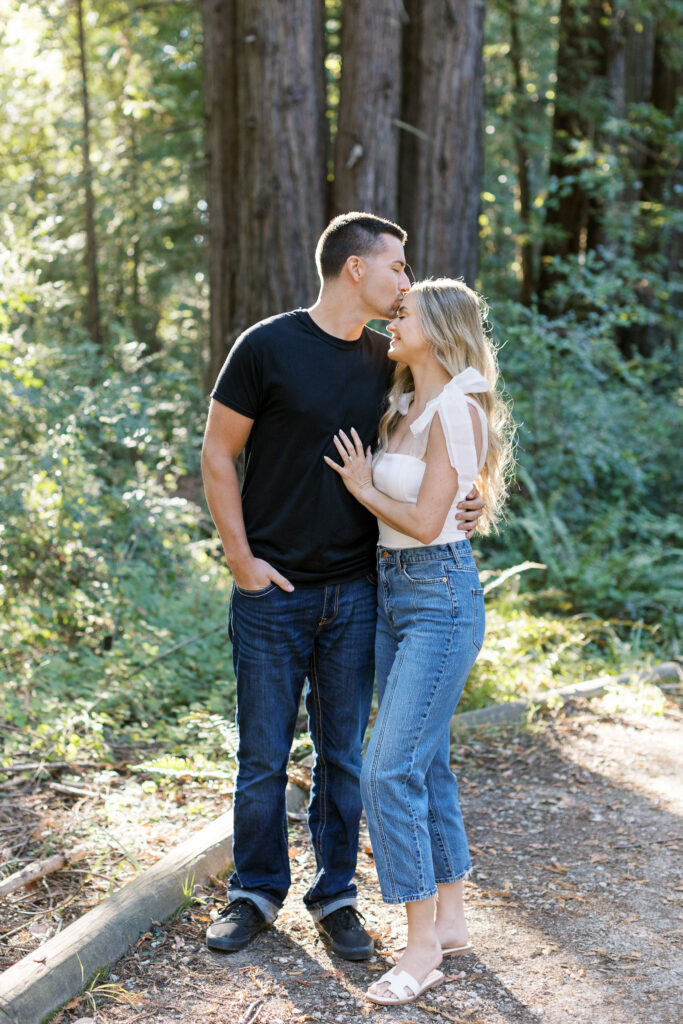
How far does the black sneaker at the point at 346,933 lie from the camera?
10.6ft

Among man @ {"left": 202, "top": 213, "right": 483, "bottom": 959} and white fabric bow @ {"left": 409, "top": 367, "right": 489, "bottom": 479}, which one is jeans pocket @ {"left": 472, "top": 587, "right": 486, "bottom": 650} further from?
white fabric bow @ {"left": 409, "top": 367, "right": 489, "bottom": 479}

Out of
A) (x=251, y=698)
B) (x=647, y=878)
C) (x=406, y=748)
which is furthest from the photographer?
(x=647, y=878)

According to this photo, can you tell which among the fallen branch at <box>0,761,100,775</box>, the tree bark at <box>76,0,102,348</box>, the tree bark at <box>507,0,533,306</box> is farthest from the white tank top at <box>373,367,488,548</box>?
the tree bark at <box>507,0,533,306</box>

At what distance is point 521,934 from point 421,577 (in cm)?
143

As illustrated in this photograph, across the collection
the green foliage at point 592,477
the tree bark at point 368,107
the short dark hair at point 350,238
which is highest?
the tree bark at point 368,107

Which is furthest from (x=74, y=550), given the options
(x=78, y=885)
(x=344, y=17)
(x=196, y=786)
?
(x=344, y=17)

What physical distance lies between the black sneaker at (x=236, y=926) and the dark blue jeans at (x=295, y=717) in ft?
0.11

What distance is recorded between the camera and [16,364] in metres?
5.92

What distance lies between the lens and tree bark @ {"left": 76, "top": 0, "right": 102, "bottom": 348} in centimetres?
1173

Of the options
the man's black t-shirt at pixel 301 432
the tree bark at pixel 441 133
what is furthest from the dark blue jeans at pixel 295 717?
the tree bark at pixel 441 133

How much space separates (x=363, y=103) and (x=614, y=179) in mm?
4623

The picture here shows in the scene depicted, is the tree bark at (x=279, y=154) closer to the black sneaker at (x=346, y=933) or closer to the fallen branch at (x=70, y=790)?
the fallen branch at (x=70, y=790)

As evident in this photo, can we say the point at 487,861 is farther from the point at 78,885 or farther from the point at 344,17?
the point at 344,17

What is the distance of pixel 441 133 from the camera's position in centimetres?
743
